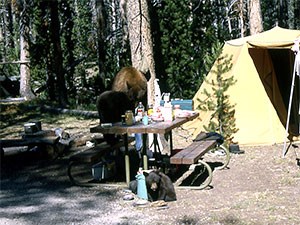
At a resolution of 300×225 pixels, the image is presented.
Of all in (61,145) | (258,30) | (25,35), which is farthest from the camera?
(25,35)

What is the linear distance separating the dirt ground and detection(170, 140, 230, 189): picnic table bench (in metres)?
0.16

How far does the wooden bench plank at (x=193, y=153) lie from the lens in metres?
6.13

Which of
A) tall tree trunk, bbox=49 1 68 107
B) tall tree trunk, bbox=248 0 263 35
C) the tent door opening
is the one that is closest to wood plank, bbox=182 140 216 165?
the tent door opening

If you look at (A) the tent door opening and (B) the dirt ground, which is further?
(A) the tent door opening

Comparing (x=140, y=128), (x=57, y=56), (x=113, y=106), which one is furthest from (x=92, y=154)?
(x=57, y=56)

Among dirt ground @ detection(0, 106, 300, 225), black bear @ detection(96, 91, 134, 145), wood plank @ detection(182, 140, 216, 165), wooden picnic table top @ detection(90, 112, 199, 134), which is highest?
black bear @ detection(96, 91, 134, 145)

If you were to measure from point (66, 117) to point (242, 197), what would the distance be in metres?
8.66

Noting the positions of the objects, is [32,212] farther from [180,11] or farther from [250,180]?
[180,11]

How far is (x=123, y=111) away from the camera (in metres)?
7.21

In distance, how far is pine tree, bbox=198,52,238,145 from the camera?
8.92 m

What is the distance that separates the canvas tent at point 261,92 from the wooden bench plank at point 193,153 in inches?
78.5

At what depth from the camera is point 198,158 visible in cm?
632

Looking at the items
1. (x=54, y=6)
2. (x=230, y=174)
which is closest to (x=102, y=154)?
(x=230, y=174)

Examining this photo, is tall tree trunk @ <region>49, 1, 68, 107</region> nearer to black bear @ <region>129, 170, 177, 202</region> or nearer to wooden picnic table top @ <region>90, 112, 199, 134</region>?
wooden picnic table top @ <region>90, 112, 199, 134</region>
